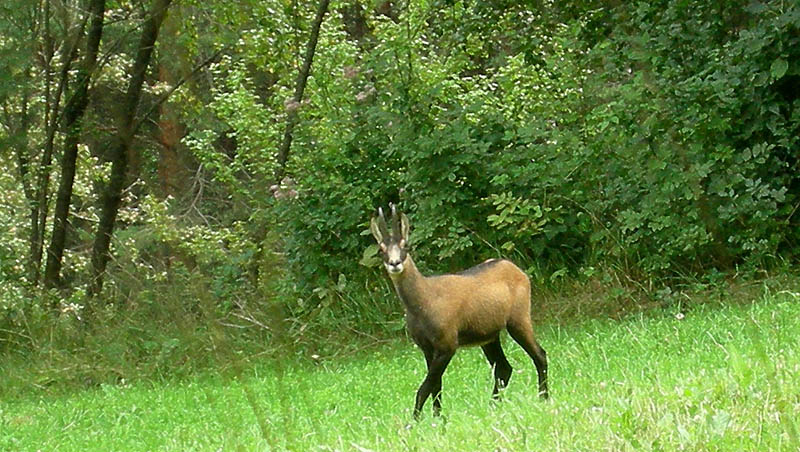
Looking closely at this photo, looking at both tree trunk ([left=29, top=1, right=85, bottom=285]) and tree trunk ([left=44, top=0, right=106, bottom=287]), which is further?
tree trunk ([left=29, top=1, right=85, bottom=285])

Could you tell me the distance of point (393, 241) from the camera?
6.98 metres

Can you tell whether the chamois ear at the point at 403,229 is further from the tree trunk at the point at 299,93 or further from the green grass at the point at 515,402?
the tree trunk at the point at 299,93

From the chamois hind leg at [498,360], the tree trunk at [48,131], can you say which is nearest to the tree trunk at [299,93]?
the tree trunk at [48,131]

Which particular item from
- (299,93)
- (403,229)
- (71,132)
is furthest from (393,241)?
(71,132)

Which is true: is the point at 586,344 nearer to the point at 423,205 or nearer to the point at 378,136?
the point at 423,205

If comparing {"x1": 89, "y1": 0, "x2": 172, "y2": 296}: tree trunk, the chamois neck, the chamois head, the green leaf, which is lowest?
{"x1": 89, "y1": 0, "x2": 172, "y2": 296}: tree trunk

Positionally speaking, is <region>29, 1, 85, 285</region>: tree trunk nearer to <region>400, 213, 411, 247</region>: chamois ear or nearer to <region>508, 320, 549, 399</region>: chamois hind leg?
<region>400, 213, 411, 247</region>: chamois ear

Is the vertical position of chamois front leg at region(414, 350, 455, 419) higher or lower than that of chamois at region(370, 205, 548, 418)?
lower

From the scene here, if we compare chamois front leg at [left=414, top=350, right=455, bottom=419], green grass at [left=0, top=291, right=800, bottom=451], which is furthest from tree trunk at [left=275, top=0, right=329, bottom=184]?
chamois front leg at [left=414, top=350, right=455, bottom=419]

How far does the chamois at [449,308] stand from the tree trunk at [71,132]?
32.1 feet

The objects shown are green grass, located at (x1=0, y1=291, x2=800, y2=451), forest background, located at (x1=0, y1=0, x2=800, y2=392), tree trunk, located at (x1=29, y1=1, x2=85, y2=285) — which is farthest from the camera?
tree trunk, located at (x1=29, y1=1, x2=85, y2=285)

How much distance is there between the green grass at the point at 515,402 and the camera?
4020 millimetres

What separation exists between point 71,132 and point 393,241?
10.3 meters

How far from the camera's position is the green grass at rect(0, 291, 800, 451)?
402cm
